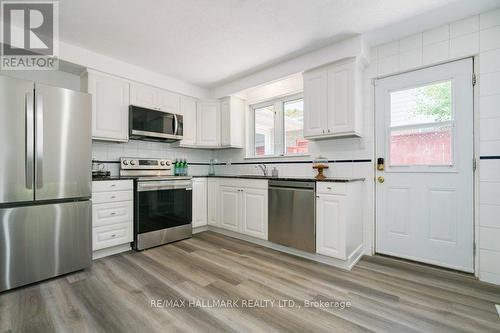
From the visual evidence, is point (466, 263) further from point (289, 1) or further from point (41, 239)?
point (41, 239)

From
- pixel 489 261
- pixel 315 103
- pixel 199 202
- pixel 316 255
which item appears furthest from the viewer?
pixel 199 202

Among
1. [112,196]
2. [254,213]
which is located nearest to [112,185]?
[112,196]

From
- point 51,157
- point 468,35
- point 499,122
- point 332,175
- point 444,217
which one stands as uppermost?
point 468,35

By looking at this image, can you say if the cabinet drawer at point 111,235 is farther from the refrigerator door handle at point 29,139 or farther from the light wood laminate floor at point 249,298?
the refrigerator door handle at point 29,139

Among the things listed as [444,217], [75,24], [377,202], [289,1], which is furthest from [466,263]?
[75,24]

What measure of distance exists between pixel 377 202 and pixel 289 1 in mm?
2392

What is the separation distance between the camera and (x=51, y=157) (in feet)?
7.16

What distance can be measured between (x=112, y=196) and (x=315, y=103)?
2.77 m

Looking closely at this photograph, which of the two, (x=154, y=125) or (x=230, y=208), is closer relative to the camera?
(x=154, y=125)

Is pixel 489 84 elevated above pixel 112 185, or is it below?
above

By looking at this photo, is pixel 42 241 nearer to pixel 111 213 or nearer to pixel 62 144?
pixel 111 213

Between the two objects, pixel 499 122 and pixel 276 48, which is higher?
pixel 276 48

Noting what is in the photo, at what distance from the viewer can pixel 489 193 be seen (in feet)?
7.02

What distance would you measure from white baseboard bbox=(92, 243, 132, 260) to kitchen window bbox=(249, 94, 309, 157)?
7.96 ft
